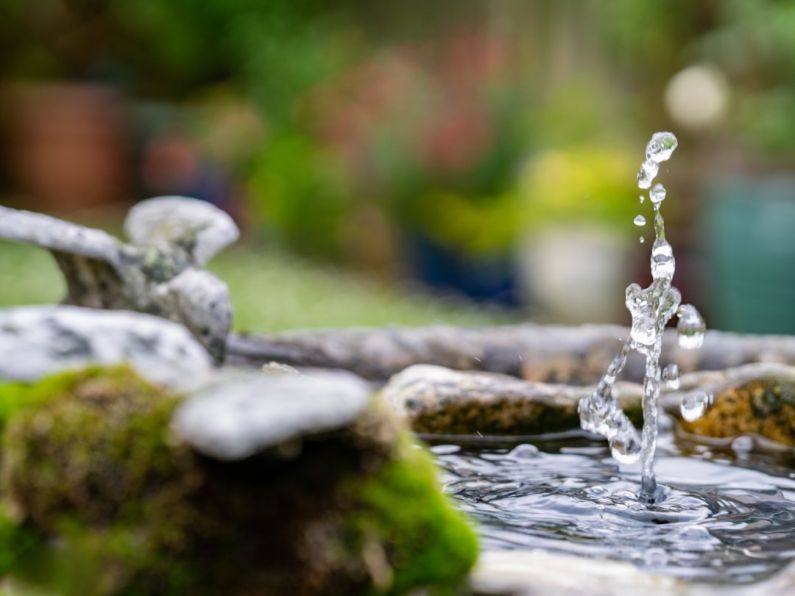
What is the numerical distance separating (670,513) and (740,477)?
0.32 metres

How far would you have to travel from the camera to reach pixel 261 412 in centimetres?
110

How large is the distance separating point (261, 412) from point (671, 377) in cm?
138

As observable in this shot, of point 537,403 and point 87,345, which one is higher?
point 87,345

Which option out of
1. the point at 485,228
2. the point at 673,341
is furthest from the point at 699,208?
the point at 673,341

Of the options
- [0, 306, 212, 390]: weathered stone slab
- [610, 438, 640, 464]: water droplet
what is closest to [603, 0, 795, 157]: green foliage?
[610, 438, 640, 464]: water droplet

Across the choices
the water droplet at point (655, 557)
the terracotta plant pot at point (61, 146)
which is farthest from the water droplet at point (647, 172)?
the terracotta plant pot at point (61, 146)

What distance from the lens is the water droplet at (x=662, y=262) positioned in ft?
6.93

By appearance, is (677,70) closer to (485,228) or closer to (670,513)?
(485,228)

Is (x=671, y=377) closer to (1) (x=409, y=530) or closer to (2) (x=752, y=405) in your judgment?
(2) (x=752, y=405)

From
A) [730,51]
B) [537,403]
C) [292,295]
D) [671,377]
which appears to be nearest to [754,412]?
[671,377]

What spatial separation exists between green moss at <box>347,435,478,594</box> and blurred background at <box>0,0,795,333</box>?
4442mm

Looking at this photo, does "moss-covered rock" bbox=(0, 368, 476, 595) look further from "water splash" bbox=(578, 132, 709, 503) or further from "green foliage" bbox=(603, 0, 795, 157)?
"green foliage" bbox=(603, 0, 795, 157)

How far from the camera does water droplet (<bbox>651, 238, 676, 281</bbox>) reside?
2111mm

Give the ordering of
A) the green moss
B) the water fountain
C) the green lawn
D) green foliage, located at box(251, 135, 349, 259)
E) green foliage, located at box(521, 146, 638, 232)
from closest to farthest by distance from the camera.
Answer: the green moss
the water fountain
the green lawn
green foliage, located at box(521, 146, 638, 232)
green foliage, located at box(251, 135, 349, 259)
